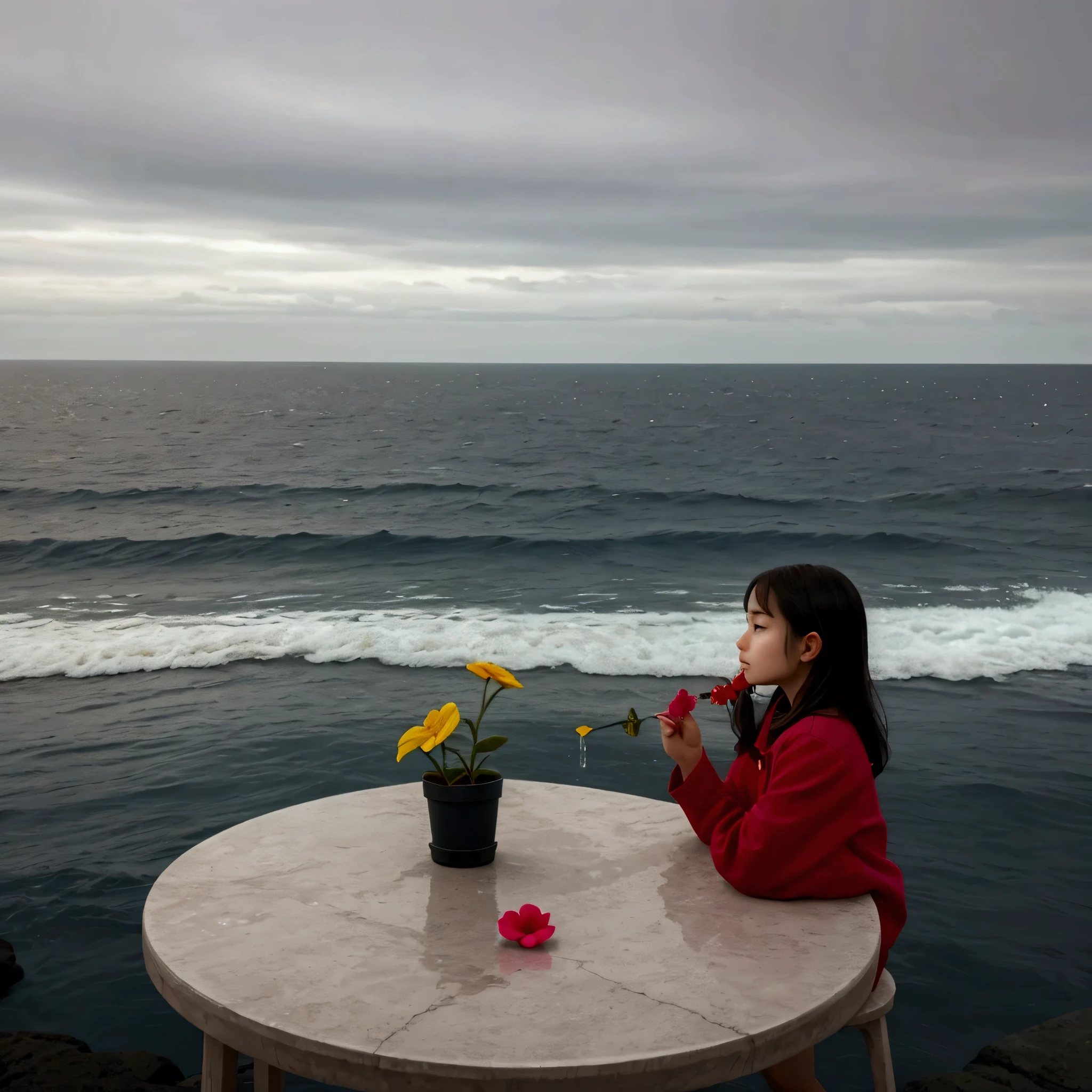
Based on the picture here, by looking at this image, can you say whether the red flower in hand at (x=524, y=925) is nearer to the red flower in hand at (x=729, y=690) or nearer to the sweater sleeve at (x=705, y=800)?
the sweater sleeve at (x=705, y=800)

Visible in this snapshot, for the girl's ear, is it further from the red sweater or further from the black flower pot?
the black flower pot

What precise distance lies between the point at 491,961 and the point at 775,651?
37.8 inches

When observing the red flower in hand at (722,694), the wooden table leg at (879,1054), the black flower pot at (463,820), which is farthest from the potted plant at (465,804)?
the wooden table leg at (879,1054)

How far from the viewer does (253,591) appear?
13.7 metres

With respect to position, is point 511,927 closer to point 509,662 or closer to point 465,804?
point 465,804

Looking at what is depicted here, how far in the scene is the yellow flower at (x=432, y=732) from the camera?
2207mm

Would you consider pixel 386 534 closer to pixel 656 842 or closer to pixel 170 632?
pixel 170 632

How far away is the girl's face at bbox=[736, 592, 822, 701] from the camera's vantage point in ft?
7.75

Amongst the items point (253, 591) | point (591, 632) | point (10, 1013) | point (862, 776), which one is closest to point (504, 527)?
point (253, 591)

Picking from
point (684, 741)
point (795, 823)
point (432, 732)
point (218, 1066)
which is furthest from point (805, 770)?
point (218, 1066)

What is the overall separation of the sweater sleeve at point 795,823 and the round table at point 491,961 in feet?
0.22

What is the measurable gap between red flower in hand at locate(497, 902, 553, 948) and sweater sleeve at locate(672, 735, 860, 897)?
48 centimetres

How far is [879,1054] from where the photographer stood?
249cm

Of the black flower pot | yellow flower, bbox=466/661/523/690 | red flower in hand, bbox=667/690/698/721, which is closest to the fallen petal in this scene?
the black flower pot
